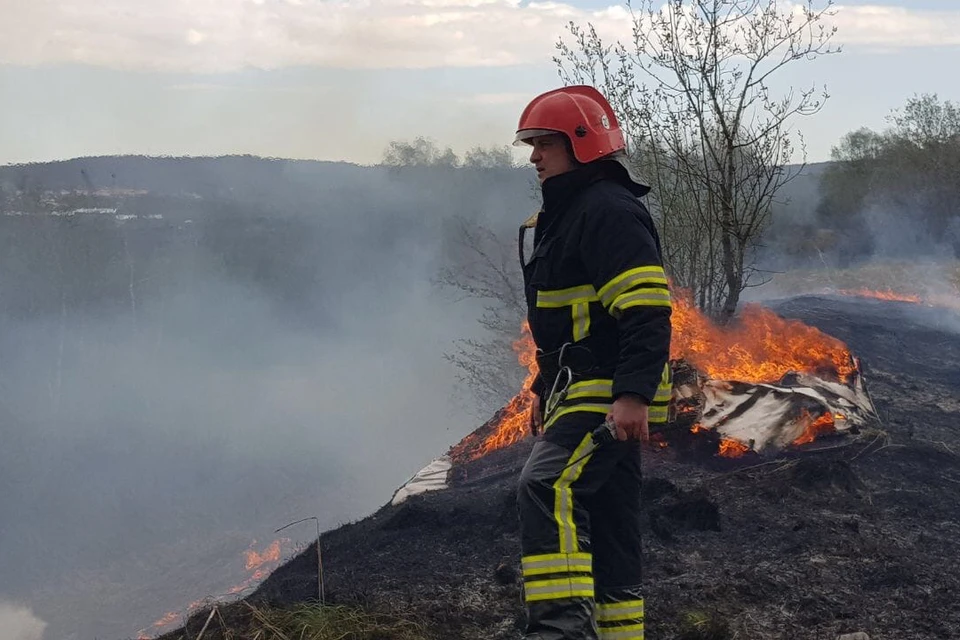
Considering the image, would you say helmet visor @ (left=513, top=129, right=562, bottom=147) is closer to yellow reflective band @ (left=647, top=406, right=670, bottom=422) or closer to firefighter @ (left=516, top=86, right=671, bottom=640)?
firefighter @ (left=516, top=86, right=671, bottom=640)

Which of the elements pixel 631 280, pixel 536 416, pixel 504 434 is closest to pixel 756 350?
pixel 504 434

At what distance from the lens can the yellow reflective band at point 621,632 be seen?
2.93 metres

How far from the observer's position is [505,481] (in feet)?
22.8

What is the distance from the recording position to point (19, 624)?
611 inches

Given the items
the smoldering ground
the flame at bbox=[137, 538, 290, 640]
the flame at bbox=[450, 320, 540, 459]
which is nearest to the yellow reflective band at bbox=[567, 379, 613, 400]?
the flame at bbox=[450, 320, 540, 459]

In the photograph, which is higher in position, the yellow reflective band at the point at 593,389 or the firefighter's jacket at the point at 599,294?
the firefighter's jacket at the point at 599,294

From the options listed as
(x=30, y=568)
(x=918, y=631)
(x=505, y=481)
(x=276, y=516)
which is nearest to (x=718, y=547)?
(x=918, y=631)

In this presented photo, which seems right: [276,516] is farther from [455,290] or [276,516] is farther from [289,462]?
[455,290]

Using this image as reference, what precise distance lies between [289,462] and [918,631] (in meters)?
22.2

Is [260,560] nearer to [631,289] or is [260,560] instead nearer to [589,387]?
[589,387]

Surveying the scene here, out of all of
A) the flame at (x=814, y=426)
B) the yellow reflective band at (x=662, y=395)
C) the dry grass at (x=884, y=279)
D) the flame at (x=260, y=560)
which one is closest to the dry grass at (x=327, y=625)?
the yellow reflective band at (x=662, y=395)

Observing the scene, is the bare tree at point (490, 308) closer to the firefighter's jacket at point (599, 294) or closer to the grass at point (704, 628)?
the grass at point (704, 628)

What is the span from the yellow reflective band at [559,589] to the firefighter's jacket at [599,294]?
565 millimetres

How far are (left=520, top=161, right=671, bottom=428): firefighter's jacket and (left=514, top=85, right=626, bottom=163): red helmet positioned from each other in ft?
0.24
